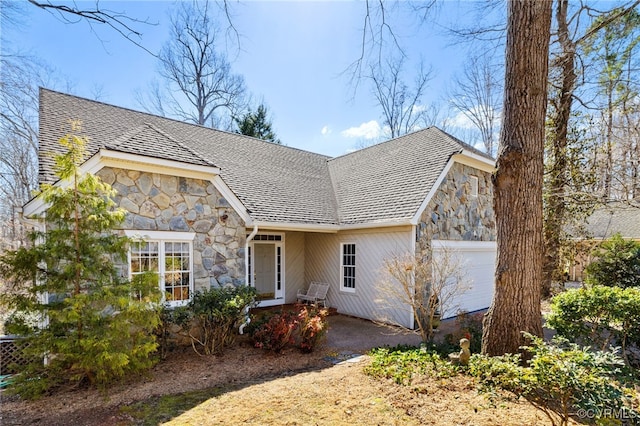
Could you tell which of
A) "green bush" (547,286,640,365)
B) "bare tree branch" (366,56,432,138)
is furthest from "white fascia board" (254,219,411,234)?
"bare tree branch" (366,56,432,138)

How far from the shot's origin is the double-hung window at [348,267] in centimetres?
1058

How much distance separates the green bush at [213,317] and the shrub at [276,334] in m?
0.60

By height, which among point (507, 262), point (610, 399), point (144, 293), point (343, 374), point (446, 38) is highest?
point (446, 38)

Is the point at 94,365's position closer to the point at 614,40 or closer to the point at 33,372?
the point at 33,372

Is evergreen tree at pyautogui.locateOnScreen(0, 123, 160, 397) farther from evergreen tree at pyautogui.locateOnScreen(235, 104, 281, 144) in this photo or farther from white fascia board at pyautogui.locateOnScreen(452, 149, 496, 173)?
evergreen tree at pyautogui.locateOnScreen(235, 104, 281, 144)

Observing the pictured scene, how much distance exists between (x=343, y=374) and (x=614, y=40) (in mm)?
11866

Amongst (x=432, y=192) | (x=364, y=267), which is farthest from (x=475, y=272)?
(x=364, y=267)

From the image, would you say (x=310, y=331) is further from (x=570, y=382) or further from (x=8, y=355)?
(x=8, y=355)

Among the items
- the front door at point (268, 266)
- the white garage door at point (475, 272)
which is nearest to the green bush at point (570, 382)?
the white garage door at point (475, 272)

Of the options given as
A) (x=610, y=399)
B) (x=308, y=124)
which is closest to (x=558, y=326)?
(x=610, y=399)

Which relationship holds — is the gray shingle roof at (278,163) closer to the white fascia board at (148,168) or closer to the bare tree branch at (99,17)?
the white fascia board at (148,168)

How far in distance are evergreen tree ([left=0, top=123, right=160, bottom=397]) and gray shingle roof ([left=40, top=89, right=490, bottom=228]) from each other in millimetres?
1810

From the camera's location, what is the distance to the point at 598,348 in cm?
566

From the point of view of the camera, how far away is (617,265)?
994 centimetres
